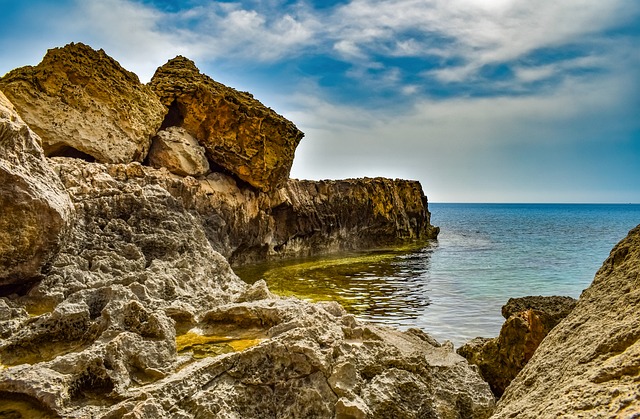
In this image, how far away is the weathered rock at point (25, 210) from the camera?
557 cm

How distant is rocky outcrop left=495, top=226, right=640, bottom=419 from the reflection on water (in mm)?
7967

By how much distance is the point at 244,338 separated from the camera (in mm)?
5051

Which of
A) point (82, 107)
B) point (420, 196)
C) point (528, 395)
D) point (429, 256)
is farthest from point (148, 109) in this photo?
point (420, 196)

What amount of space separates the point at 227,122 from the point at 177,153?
3572 millimetres

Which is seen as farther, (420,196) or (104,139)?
(420,196)

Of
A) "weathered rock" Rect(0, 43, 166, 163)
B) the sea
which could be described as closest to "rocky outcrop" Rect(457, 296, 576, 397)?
the sea

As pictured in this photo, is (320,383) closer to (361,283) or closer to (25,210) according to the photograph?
(25,210)

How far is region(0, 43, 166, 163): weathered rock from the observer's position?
40.3 feet

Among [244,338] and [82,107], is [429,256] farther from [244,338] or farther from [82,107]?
[244,338]

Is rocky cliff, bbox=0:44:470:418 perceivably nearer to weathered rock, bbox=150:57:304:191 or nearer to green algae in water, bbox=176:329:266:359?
green algae in water, bbox=176:329:266:359

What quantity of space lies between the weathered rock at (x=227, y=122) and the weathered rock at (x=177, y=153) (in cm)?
102

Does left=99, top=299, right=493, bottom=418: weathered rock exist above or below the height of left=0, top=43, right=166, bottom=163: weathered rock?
below

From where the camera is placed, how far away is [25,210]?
572 cm

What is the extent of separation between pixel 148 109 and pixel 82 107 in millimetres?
2773
